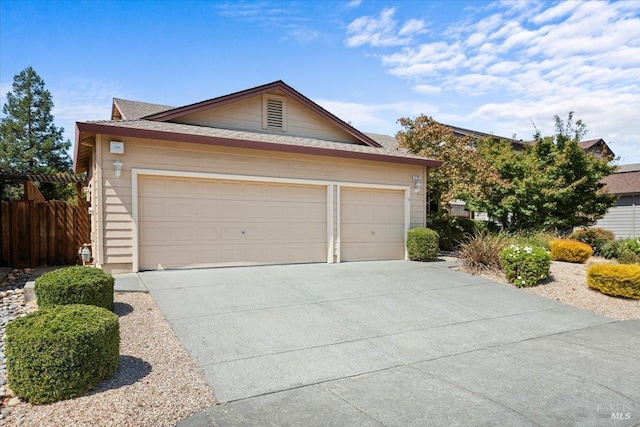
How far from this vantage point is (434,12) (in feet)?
33.6

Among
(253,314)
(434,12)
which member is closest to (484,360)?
(253,314)

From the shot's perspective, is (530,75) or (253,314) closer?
(253,314)

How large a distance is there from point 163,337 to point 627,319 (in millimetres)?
7530

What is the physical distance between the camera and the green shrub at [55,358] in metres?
3.43

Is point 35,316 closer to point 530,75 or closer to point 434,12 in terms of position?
point 434,12

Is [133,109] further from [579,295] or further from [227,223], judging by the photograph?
[579,295]

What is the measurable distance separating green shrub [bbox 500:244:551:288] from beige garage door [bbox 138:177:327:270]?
447cm

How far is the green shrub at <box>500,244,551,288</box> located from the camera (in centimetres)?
878

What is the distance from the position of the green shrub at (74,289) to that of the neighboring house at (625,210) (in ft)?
76.1

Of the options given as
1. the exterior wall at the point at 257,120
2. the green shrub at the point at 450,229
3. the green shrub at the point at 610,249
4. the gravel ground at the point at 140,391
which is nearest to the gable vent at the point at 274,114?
the exterior wall at the point at 257,120

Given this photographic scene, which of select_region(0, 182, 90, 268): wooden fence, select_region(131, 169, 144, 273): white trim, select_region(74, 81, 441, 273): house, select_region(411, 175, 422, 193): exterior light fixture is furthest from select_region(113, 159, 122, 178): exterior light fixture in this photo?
select_region(411, 175, 422, 193): exterior light fixture

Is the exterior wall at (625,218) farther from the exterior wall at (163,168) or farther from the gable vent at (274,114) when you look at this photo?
the gable vent at (274,114)

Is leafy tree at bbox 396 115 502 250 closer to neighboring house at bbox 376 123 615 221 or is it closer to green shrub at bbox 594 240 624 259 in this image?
neighboring house at bbox 376 123 615 221

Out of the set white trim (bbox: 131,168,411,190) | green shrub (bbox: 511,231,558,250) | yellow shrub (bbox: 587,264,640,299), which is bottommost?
yellow shrub (bbox: 587,264,640,299)
